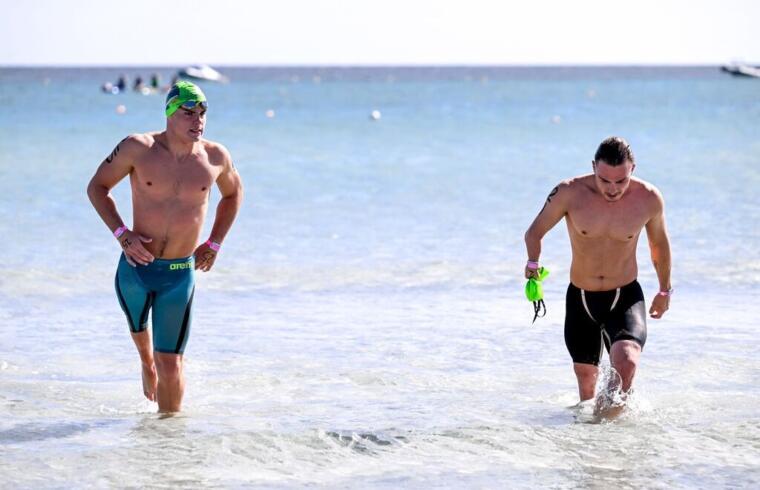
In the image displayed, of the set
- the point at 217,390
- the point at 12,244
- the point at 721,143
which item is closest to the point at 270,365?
the point at 217,390

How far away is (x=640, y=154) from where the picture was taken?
2941 cm

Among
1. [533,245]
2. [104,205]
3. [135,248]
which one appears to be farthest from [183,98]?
[533,245]

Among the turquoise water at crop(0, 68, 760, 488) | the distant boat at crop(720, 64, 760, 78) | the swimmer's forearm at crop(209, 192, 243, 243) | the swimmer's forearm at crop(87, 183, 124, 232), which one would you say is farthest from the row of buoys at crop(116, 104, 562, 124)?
the distant boat at crop(720, 64, 760, 78)

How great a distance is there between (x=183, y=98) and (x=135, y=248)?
807 mm

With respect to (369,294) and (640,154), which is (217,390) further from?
(640,154)

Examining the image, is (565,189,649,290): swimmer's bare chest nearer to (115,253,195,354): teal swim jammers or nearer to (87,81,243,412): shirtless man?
(87,81,243,412): shirtless man

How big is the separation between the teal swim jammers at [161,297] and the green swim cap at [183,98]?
2.65 feet

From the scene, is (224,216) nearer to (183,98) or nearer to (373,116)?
(183,98)

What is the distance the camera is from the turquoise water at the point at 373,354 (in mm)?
5984

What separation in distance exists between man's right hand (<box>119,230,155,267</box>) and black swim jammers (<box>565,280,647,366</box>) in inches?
89.6

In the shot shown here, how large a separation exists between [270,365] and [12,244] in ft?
21.7

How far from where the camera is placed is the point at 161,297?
6.43 meters

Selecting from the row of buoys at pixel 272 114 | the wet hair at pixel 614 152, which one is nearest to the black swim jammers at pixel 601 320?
the wet hair at pixel 614 152

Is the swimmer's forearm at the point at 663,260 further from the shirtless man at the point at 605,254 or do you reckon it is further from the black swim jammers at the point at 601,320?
the black swim jammers at the point at 601,320
